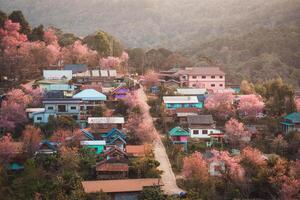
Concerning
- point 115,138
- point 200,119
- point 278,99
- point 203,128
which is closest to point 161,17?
point 278,99

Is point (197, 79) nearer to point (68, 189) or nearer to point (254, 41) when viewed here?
point (68, 189)

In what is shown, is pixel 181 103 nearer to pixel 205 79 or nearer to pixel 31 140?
pixel 205 79

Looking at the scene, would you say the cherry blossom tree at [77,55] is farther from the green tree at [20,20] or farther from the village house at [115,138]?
the village house at [115,138]

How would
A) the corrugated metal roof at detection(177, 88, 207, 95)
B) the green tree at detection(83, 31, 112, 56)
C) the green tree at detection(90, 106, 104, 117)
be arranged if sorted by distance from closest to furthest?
1. the green tree at detection(90, 106, 104, 117)
2. the corrugated metal roof at detection(177, 88, 207, 95)
3. the green tree at detection(83, 31, 112, 56)

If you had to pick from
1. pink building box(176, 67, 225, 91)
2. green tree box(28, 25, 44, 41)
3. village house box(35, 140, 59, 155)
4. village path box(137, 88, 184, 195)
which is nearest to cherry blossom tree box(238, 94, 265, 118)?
A: village path box(137, 88, 184, 195)

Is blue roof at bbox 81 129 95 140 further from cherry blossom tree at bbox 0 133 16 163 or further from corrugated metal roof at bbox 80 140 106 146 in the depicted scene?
cherry blossom tree at bbox 0 133 16 163
